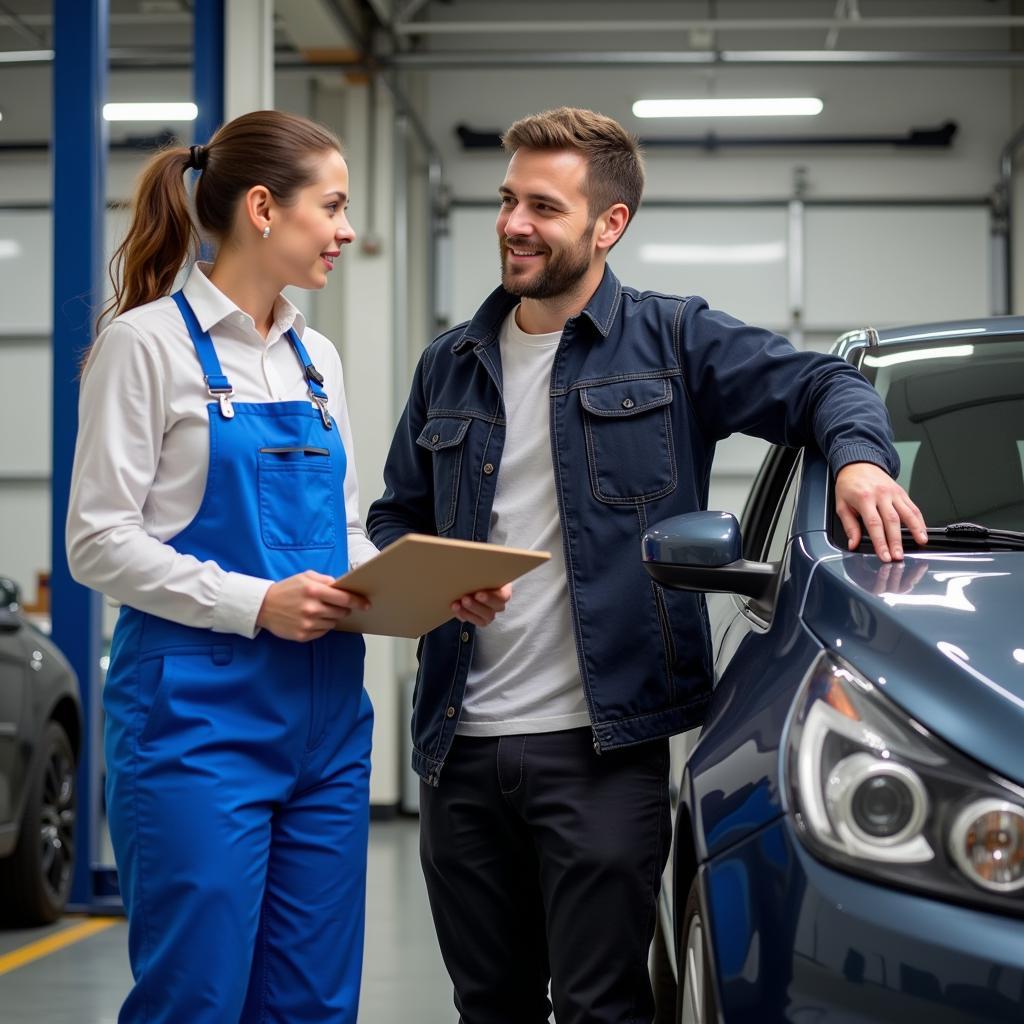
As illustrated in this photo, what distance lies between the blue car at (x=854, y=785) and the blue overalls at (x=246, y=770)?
0.47 meters

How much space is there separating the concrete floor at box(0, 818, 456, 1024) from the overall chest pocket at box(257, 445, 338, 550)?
2.14 meters

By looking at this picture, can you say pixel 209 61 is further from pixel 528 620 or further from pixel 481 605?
pixel 481 605

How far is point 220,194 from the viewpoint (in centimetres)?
213

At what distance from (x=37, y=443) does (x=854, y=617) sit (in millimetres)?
11342

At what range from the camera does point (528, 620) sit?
225cm

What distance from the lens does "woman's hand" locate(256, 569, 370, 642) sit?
75.5 inches

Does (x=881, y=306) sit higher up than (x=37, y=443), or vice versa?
(x=881, y=306)

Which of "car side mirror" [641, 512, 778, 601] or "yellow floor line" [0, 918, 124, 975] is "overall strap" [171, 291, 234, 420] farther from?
"yellow floor line" [0, 918, 124, 975]

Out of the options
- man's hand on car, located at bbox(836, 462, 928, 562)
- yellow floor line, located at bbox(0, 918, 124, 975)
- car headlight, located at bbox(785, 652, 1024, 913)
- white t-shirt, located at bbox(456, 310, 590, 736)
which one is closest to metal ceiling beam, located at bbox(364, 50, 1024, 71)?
yellow floor line, located at bbox(0, 918, 124, 975)

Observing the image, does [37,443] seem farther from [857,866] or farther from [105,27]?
[857,866]

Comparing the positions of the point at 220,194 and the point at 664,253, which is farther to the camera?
the point at 664,253

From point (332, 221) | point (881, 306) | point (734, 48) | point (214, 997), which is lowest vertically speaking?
point (214, 997)

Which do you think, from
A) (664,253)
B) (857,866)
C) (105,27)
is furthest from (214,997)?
(664,253)

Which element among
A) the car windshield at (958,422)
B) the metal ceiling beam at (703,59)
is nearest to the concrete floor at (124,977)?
the car windshield at (958,422)
